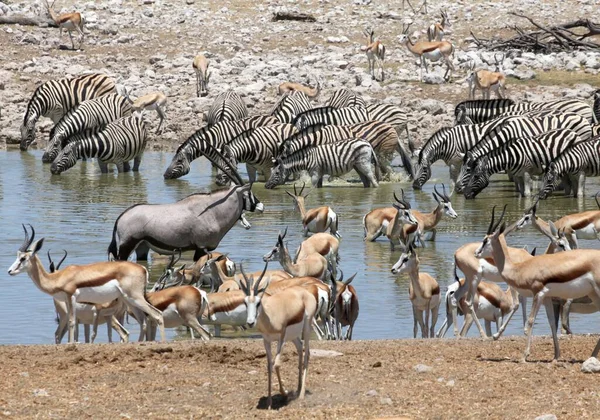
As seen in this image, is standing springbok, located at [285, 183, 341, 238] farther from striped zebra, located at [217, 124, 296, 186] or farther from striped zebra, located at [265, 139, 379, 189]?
striped zebra, located at [217, 124, 296, 186]

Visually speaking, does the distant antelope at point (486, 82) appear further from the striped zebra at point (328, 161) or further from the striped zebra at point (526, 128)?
the striped zebra at point (328, 161)

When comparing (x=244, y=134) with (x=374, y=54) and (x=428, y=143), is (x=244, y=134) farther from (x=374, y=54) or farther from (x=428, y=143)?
(x=374, y=54)

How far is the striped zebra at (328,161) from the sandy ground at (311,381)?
12.7 m

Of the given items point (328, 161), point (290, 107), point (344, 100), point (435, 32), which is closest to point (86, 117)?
point (290, 107)

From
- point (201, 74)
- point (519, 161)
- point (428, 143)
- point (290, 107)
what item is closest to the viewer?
point (519, 161)

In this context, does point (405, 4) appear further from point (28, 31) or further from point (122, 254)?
point (122, 254)

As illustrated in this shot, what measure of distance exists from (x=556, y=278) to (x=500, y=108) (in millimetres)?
17699

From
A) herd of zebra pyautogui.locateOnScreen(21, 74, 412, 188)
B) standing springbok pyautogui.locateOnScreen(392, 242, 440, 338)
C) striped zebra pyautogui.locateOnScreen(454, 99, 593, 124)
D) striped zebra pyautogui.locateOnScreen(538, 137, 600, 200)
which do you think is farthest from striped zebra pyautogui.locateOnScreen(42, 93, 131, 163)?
standing springbok pyautogui.locateOnScreen(392, 242, 440, 338)

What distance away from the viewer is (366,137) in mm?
23328

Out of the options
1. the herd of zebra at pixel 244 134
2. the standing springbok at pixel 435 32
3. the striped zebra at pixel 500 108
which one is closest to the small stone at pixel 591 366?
the herd of zebra at pixel 244 134

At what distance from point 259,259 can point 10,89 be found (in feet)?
50.6

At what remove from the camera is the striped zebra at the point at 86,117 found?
24.3 m

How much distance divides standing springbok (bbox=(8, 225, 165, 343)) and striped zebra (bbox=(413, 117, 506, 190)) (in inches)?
492

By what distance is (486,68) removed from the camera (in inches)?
1216
